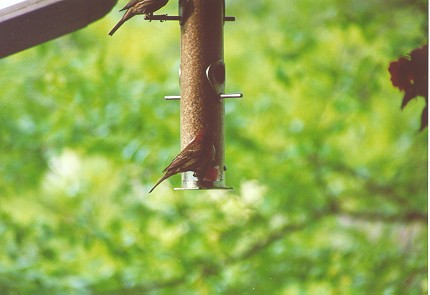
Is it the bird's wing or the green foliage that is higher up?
the green foliage

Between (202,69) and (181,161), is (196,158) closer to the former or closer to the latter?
(181,161)

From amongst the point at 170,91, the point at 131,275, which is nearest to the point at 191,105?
the point at 170,91

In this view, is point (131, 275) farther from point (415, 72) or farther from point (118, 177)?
point (415, 72)

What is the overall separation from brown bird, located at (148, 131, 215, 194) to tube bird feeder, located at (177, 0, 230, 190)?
12 cm

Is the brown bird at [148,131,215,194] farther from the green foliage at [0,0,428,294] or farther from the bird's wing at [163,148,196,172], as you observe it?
the green foliage at [0,0,428,294]

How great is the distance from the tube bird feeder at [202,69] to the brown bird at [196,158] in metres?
0.12

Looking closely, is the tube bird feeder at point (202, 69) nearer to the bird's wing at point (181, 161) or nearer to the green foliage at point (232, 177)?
the bird's wing at point (181, 161)

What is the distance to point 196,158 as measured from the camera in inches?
62.4

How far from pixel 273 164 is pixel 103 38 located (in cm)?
123

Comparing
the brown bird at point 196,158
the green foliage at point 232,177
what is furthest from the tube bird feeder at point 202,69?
the green foliage at point 232,177

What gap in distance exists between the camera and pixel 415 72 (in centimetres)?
143

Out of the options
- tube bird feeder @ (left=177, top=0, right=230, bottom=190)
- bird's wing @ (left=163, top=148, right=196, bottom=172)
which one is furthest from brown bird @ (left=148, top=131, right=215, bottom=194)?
tube bird feeder @ (left=177, top=0, right=230, bottom=190)

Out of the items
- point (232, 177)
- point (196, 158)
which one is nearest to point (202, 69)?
point (196, 158)

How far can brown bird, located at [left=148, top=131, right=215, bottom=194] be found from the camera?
5.06ft
